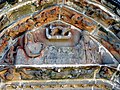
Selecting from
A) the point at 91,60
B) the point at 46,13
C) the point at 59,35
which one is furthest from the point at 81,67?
the point at 46,13

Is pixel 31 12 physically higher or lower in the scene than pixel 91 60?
higher

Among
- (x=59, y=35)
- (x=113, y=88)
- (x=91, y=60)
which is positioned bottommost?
(x=113, y=88)

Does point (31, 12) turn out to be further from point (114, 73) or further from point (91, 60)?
point (114, 73)

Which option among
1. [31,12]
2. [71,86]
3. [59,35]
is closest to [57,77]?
[71,86]

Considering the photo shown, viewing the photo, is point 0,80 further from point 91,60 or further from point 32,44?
point 91,60

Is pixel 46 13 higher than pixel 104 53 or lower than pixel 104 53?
higher

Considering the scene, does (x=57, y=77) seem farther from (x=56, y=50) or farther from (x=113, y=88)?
(x=113, y=88)

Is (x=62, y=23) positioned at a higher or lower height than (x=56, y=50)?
higher

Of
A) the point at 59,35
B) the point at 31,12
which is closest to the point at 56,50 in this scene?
the point at 59,35
